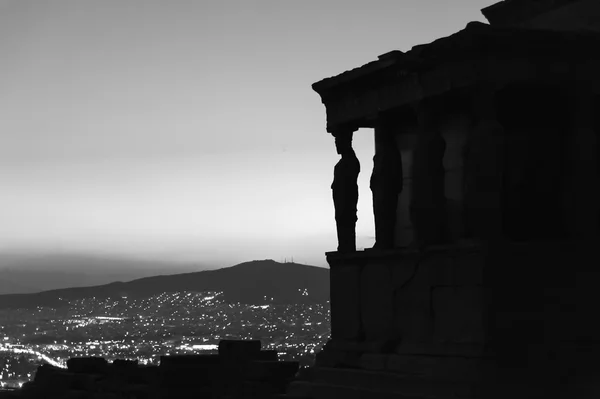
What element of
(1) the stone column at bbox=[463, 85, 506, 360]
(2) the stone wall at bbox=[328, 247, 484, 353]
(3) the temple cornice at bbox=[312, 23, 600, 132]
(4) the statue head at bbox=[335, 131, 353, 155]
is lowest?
(2) the stone wall at bbox=[328, 247, 484, 353]

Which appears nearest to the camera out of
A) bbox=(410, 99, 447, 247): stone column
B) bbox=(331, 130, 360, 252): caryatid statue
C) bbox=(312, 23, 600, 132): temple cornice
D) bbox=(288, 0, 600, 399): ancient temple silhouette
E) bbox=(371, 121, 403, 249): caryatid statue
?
bbox=(288, 0, 600, 399): ancient temple silhouette

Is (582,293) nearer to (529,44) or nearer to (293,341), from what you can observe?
(529,44)

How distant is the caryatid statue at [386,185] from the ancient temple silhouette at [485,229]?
0.03 m

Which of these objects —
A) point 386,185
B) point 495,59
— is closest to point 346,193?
point 386,185

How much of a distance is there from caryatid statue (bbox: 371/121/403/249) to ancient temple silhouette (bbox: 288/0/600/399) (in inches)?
1.3

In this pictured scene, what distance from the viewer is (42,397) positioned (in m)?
29.6

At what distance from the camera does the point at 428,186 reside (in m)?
17.4

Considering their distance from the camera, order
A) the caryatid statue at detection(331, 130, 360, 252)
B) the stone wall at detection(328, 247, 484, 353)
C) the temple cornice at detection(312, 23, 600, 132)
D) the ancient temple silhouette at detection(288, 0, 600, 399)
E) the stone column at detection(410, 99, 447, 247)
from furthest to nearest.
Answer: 1. the caryatid statue at detection(331, 130, 360, 252)
2. the stone column at detection(410, 99, 447, 247)
3. the temple cornice at detection(312, 23, 600, 132)
4. the stone wall at detection(328, 247, 484, 353)
5. the ancient temple silhouette at detection(288, 0, 600, 399)

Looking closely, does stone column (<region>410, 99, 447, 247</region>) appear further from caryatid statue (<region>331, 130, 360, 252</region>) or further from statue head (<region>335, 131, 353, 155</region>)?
statue head (<region>335, 131, 353, 155</region>)

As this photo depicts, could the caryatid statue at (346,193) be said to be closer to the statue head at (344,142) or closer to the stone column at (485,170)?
the statue head at (344,142)

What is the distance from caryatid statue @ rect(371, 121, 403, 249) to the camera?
18984mm

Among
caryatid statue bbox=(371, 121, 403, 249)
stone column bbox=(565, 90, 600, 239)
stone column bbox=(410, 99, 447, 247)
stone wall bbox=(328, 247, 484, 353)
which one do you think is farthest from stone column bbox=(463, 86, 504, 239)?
caryatid statue bbox=(371, 121, 403, 249)

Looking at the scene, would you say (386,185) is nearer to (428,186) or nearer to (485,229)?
(428,186)

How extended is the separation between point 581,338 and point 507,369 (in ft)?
4.16
